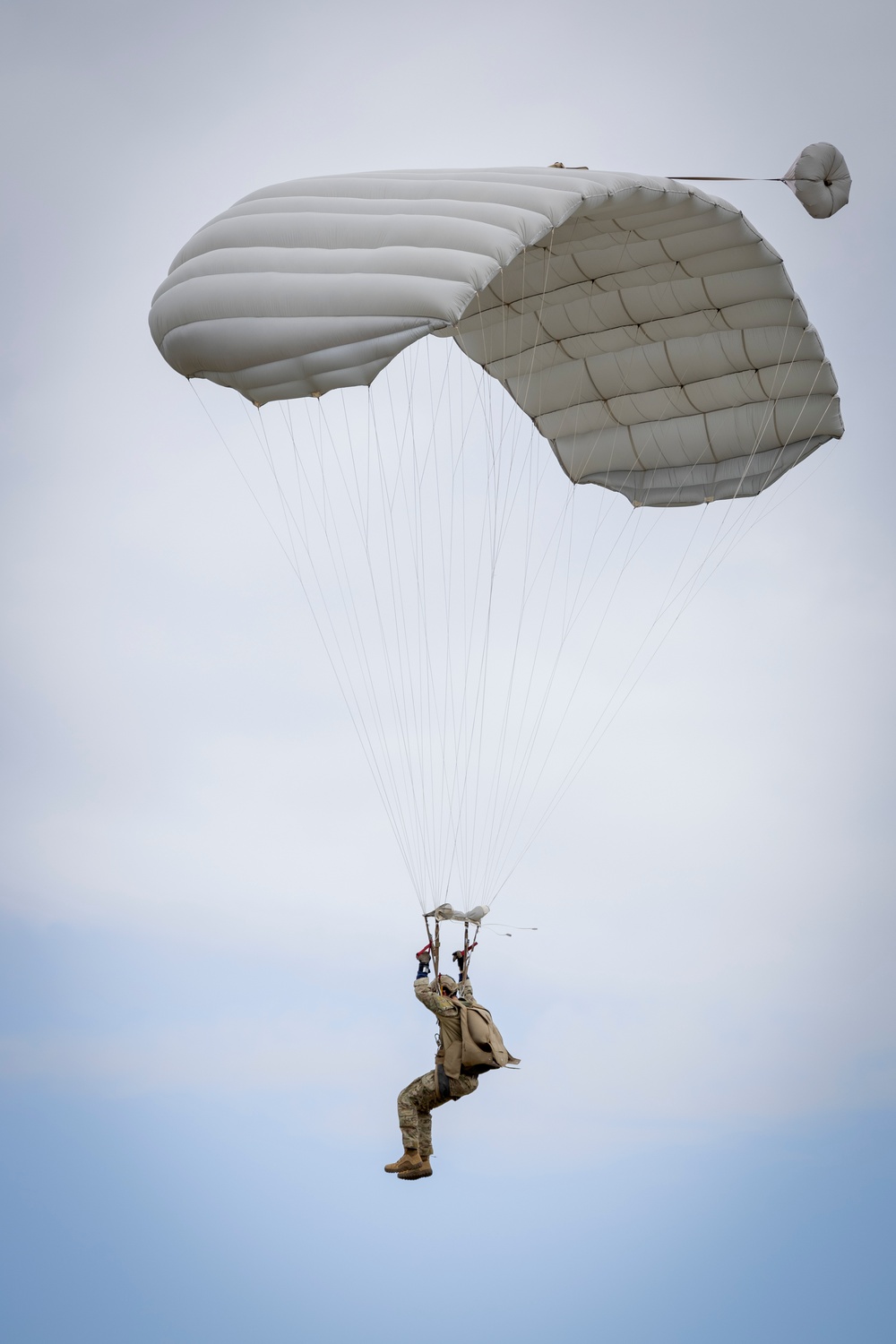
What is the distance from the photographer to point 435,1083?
13.1m

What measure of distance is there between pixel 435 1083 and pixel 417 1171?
2.39ft

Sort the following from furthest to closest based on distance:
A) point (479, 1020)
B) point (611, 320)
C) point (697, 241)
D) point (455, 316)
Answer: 1. point (611, 320)
2. point (697, 241)
3. point (479, 1020)
4. point (455, 316)

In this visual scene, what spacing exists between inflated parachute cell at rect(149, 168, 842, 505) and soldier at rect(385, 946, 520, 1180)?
4.68 meters

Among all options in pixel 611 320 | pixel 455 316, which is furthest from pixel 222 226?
pixel 611 320

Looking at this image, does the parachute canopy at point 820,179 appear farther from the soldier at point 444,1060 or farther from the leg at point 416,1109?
the leg at point 416,1109

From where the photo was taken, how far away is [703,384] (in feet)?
51.8

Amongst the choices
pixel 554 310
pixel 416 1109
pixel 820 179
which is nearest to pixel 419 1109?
pixel 416 1109

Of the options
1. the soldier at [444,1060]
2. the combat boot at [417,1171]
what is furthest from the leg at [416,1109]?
the combat boot at [417,1171]

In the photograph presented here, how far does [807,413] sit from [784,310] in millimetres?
1205

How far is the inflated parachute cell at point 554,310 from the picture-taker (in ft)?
39.8

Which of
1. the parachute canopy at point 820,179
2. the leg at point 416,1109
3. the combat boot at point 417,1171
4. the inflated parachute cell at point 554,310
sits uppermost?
→ the parachute canopy at point 820,179

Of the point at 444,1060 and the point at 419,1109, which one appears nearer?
the point at 444,1060

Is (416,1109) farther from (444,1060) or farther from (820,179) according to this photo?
(820,179)

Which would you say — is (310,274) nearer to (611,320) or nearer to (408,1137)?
(611,320)
